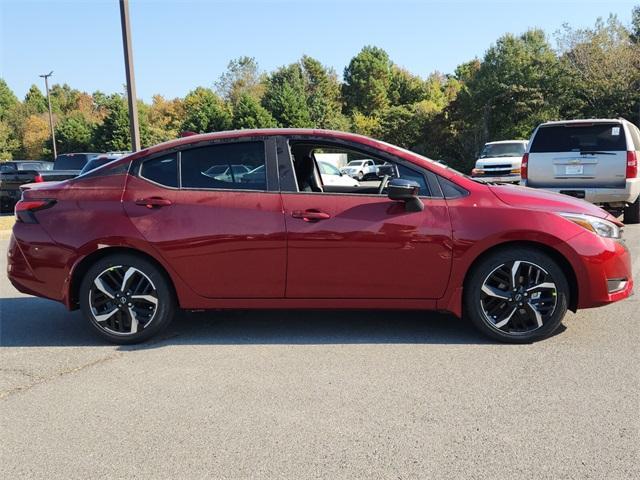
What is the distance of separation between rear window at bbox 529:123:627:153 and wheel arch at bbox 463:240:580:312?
5.79 m

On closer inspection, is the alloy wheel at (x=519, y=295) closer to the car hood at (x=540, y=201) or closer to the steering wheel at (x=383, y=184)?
the car hood at (x=540, y=201)

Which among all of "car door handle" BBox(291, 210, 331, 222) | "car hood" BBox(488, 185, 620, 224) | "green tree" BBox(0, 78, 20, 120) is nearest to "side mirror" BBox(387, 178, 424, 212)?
"car door handle" BBox(291, 210, 331, 222)

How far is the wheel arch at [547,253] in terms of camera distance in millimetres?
4281

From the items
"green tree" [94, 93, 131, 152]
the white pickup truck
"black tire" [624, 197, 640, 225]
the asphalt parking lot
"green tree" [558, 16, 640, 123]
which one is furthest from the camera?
"green tree" [94, 93, 131, 152]

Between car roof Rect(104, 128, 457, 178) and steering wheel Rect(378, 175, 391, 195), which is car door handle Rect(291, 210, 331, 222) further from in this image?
Result: car roof Rect(104, 128, 457, 178)

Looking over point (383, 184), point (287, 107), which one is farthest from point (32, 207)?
point (287, 107)

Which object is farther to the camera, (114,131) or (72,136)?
(72,136)

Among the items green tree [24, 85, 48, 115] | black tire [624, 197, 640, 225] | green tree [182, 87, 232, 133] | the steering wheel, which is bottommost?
black tire [624, 197, 640, 225]

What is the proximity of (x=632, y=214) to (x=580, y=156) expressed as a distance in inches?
86.8

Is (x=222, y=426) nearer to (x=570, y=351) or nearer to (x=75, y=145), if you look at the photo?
(x=570, y=351)

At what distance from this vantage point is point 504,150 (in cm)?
1948

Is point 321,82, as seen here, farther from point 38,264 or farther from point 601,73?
point 38,264

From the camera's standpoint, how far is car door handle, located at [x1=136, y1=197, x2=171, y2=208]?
4.42 metres

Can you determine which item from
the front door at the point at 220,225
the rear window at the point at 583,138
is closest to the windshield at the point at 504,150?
the rear window at the point at 583,138
